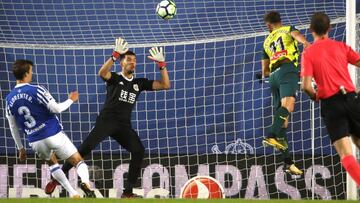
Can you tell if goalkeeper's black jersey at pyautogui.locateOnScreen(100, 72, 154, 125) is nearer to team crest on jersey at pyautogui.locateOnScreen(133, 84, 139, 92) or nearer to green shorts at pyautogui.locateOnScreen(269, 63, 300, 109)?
team crest on jersey at pyautogui.locateOnScreen(133, 84, 139, 92)

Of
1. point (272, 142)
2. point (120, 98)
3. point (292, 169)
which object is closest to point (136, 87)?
point (120, 98)

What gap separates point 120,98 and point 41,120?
130cm

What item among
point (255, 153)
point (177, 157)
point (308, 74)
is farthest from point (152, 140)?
point (308, 74)

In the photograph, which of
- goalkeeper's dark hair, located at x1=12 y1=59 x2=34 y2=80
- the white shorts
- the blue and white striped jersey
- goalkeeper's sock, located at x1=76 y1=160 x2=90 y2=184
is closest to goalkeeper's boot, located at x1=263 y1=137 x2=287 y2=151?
goalkeeper's sock, located at x1=76 y1=160 x2=90 y2=184

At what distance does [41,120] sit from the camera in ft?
28.1

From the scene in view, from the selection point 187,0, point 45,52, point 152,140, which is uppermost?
point 187,0

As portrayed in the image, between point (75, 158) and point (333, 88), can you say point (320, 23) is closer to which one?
point (333, 88)

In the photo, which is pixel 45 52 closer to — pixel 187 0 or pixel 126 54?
pixel 187 0

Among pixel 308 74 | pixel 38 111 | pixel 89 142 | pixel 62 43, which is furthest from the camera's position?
pixel 62 43

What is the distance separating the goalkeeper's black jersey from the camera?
958 cm

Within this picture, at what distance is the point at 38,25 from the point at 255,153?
446 centimetres

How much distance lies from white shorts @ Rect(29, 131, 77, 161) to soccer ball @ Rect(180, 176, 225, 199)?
378 centimetres

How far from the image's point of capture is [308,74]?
695 cm

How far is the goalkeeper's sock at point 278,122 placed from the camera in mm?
8844
